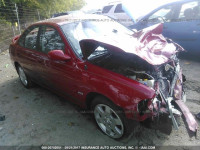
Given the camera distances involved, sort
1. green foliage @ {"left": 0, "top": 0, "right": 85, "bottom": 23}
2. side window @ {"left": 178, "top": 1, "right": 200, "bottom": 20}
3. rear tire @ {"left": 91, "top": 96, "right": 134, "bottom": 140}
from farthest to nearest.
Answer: green foliage @ {"left": 0, "top": 0, "right": 85, "bottom": 23} < side window @ {"left": 178, "top": 1, "right": 200, "bottom": 20} < rear tire @ {"left": 91, "top": 96, "right": 134, "bottom": 140}

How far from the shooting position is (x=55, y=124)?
2996 millimetres

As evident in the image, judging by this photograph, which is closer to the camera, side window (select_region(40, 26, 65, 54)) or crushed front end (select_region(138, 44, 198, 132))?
crushed front end (select_region(138, 44, 198, 132))

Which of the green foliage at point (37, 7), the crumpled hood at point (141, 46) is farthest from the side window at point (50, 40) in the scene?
the green foliage at point (37, 7)

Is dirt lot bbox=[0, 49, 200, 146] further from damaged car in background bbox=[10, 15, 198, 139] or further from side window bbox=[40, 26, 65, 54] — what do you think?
side window bbox=[40, 26, 65, 54]

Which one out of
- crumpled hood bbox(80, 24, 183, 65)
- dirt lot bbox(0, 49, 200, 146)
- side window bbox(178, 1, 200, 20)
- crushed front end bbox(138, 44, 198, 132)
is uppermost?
side window bbox(178, 1, 200, 20)

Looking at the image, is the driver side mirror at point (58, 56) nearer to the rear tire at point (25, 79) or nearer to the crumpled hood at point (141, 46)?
the crumpled hood at point (141, 46)

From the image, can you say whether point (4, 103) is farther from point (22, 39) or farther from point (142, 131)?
point (142, 131)

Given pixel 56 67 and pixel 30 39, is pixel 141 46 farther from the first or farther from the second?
pixel 30 39

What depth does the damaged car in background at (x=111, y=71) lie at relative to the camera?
207 centimetres

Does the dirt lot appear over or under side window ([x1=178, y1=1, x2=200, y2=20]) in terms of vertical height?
under

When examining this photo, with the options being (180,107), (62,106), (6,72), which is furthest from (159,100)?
(6,72)

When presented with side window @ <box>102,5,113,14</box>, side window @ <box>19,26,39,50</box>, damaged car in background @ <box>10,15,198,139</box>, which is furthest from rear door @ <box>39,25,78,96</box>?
side window @ <box>102,5,113,14</box>

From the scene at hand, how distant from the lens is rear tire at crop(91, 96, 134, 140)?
7.42 ft

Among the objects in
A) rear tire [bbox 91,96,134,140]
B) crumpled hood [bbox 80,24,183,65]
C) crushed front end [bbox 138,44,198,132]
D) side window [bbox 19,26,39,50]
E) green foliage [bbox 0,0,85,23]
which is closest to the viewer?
crushed front end [bbox 138,44,198,132]
